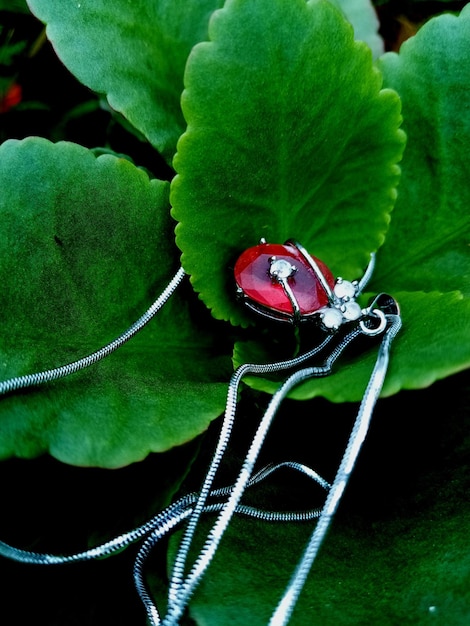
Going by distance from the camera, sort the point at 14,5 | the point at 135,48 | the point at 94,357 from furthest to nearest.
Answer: the point at 14,5 < the point at 135,48 < the point at 94,357

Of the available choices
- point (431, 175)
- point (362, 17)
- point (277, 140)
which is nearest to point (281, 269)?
point (277, 140)

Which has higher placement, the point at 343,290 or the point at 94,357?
the point at 343,290

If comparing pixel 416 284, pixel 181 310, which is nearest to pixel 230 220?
pixel 181 310

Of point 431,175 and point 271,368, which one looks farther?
point 431,175

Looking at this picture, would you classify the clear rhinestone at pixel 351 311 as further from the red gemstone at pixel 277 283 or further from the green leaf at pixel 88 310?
the green leaf at pixel 88 310

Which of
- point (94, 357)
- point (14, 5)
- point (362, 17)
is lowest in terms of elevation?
point (94, 357)

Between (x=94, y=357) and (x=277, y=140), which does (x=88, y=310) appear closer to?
(x=94, y=357)

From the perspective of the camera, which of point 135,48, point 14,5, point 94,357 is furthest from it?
point 14,5

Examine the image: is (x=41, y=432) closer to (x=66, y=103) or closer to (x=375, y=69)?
(x=375, y=69)
